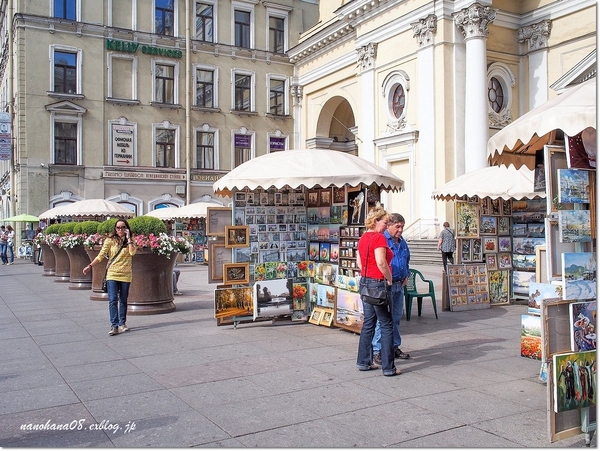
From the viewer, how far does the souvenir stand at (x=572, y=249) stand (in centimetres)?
485

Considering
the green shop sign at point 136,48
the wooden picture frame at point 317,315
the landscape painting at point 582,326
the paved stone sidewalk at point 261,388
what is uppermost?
the green shop sign at point 136,48

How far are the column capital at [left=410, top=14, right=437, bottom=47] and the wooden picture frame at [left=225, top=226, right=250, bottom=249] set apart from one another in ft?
62.7

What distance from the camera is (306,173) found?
9711 mm

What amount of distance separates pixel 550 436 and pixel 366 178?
5.48 meters

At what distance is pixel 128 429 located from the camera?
522 cm

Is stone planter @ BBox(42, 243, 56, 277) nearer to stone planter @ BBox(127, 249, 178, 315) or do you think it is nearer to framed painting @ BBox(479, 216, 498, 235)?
stone planter @ BBox(127, 249, 178, 315)

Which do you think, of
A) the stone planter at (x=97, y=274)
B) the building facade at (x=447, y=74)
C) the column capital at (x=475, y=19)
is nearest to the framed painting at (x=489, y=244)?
the stone planter at (x=97, y=274)

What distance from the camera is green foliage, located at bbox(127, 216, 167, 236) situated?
11.7 meters

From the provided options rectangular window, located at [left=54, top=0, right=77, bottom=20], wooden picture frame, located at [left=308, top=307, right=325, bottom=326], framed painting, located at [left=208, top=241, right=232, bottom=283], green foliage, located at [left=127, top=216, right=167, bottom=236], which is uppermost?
rectangular window, located at [left=54, top=0, right=77, bottom=20]

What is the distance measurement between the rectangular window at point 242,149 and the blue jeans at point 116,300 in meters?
28.5

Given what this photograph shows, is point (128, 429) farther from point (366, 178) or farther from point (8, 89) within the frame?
point (8, 89)

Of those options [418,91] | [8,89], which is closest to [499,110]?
[418,91]

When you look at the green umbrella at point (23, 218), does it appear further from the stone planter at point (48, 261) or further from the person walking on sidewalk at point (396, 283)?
the person walking on sidewalk at point (396, 283)

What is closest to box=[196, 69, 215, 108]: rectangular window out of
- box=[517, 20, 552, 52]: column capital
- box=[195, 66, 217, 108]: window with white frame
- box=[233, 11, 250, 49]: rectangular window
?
box=[195, 66, 217, 108]: window with white frame
